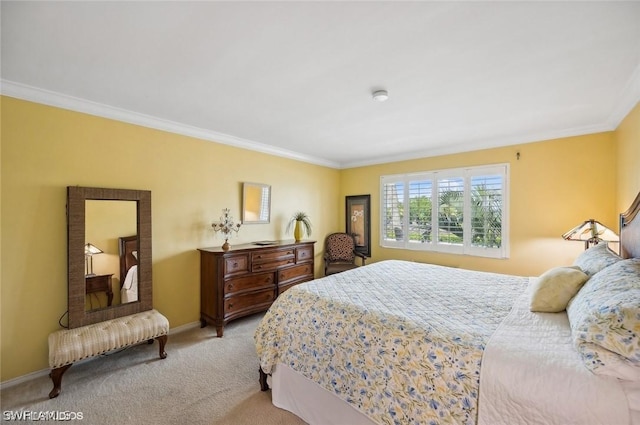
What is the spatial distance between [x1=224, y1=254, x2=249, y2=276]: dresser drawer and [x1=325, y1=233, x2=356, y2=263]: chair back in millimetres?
2058

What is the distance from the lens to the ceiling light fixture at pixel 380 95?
92.6 inches

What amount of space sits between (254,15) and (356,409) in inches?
93.6

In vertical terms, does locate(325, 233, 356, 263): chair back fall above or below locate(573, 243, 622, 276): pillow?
below

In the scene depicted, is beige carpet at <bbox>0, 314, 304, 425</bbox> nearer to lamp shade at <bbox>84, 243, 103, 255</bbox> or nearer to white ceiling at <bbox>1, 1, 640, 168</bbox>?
lamp shade at <bbox>84, 243, 103, 255</bbox>

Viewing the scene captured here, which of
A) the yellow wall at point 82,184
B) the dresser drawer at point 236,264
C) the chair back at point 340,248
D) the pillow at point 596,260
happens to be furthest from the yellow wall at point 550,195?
the yellow wall at point 82,184

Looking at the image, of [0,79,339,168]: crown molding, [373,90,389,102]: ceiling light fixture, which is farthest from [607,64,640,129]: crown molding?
[0,79,339,168]: crown molding

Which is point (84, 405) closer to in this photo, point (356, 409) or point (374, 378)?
point (356, 409)

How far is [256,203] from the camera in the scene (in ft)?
13.7

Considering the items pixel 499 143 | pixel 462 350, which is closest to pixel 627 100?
pixel 499 143

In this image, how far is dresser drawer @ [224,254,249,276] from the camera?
329 centimetres

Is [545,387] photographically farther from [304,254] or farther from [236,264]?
[304,254]

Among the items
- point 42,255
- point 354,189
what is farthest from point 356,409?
point 354,189

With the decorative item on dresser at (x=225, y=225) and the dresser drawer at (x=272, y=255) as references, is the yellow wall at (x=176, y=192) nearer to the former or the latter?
the decorative item on dresser at (x=225, y=225)

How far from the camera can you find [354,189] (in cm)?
553
